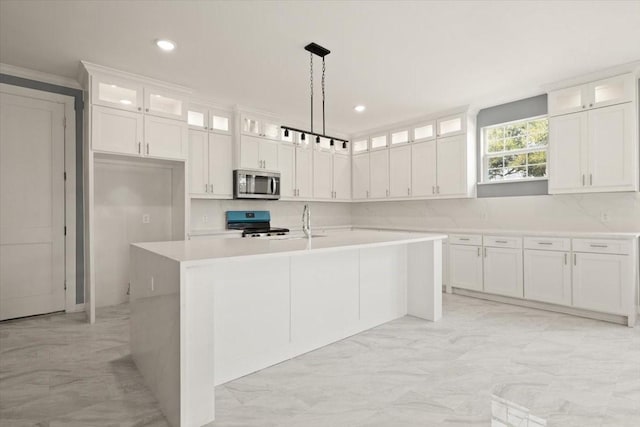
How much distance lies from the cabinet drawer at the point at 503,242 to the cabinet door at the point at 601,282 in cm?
59

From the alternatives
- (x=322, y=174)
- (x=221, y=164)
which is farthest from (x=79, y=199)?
(x=322, y=174)

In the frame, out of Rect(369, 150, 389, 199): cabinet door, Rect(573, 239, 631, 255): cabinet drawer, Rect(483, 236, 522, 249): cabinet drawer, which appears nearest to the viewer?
Rect(573, 239, 631, 255): cabinet drawer

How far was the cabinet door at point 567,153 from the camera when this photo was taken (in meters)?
3.92

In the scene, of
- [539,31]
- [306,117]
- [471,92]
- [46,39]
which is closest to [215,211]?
[306,117]

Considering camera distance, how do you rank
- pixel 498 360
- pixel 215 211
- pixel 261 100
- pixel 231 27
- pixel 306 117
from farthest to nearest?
pixel 306 117
pixel 215 211
pixel 261 100
pixel 231 27
pixel 498 360

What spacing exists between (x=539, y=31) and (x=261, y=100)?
329cm

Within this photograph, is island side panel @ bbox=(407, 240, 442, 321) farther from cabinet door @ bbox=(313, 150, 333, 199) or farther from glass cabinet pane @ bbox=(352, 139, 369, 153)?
glass cabinet pane @ bbox=(352, 139, 369, 153)

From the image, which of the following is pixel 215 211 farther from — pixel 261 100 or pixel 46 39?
pixel 46 39

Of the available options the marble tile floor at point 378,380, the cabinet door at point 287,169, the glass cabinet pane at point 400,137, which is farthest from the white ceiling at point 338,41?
the marble tile floor at point 378,380

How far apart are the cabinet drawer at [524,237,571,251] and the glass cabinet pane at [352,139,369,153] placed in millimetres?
3330

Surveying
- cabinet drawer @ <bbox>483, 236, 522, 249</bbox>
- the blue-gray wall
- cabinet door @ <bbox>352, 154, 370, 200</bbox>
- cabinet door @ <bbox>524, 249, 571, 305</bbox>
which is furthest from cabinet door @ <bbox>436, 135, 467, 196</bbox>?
the blue-gray wall

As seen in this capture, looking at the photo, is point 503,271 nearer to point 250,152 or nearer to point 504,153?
point 504,153

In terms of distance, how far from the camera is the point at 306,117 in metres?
5.71

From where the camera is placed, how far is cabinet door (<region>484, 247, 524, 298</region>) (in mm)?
4211
